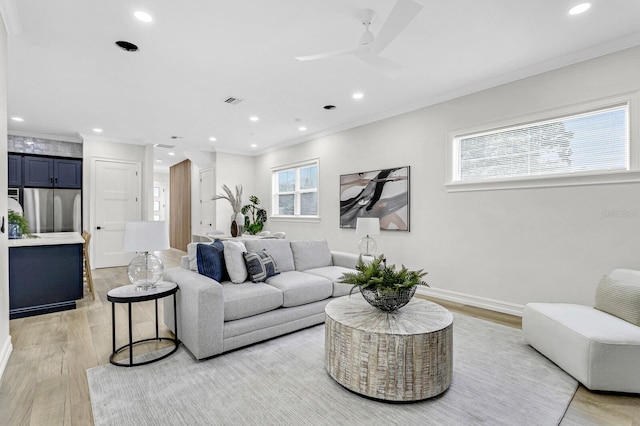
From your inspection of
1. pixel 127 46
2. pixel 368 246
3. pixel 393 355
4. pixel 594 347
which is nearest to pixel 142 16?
pixel 127 46

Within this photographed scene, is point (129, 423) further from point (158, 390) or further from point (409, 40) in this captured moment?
point (409, 40)

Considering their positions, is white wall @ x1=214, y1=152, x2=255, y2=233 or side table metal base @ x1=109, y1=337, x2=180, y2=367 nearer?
side table metal base @ x1=109, y1=337, x2=180, y2=367

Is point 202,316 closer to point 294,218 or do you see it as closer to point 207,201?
point 294,218

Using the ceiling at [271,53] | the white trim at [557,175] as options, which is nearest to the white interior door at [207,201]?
the ceiling at [271,53]

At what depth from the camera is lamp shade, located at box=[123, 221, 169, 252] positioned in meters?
2.47

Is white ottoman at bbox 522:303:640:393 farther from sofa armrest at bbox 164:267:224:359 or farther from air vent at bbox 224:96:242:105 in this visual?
air vent at bbox 224:96:242:105

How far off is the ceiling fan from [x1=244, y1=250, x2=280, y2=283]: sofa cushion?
1919 mm

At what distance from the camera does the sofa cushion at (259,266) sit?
3152mm

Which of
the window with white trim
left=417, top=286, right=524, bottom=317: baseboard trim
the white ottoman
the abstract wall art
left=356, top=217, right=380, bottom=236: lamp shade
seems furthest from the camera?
the window with white trim

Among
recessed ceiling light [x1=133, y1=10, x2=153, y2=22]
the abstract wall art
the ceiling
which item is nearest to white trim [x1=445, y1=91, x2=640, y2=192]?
the ceiling

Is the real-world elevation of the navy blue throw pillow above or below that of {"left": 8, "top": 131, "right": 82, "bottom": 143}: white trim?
below

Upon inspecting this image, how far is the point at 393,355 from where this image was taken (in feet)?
6.23

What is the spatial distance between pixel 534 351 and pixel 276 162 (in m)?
5.93

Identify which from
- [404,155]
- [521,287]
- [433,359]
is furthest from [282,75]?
[521,287]
